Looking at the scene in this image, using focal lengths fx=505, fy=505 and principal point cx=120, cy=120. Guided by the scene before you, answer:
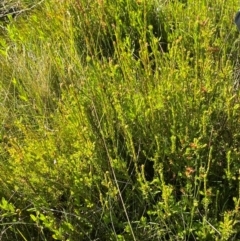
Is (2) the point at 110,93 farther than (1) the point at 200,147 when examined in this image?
Yes

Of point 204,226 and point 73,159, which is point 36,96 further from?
point 204,226

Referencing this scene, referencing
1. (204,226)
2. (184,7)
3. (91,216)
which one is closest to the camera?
(204,226)

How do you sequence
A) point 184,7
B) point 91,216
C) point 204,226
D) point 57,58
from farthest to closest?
point 184,7 < point 57,58 < point 91,216 < point 204,226

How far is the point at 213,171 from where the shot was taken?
1.90 metres

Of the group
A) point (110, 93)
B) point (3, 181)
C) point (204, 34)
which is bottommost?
point (3, 181)

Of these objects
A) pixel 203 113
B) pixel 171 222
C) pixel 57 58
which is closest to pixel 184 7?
pixel 57 58

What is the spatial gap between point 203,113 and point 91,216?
543 mm

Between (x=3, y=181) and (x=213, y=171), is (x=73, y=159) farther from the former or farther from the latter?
(x=213, y=171)

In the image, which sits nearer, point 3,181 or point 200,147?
point 200,147

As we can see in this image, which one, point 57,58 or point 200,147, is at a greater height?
point 57,58

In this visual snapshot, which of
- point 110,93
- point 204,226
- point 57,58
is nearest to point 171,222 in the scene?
point 204,226

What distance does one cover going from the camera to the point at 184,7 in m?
2.76

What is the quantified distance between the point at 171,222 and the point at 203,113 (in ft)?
1.30

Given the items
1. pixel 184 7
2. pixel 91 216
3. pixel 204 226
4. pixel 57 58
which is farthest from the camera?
pixel 184 7
